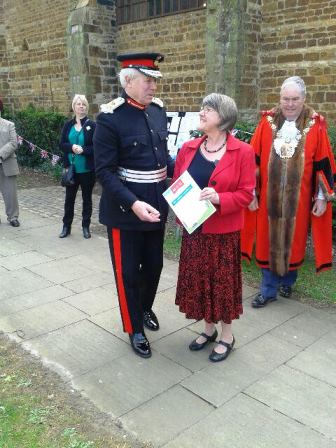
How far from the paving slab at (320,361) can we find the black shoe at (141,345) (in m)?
1.01

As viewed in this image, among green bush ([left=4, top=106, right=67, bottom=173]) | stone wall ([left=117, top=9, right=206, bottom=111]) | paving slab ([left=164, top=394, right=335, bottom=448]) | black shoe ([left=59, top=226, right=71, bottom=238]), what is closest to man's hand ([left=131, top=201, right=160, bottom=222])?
paving slab ([left=164, top=394, right=335, bottom=448])

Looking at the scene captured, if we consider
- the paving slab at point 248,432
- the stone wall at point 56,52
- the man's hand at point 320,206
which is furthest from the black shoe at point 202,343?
the stone wall at point 56,52

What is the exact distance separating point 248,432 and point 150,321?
138 centimetres

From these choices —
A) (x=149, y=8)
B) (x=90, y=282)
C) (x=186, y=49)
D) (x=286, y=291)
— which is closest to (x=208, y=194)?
(x=286, y=291)

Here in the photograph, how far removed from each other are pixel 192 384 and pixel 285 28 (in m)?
7.54

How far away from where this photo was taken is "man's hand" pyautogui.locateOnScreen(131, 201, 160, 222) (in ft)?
9.38

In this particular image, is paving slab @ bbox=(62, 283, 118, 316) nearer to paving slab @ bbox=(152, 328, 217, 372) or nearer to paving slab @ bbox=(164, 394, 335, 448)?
paving slab @ bbox=(152, 328, 217, 372)

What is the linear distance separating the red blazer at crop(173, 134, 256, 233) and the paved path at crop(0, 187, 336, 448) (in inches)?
40.1

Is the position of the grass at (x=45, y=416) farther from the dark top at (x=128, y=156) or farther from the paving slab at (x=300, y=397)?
the dark top at (x=128, y=156)

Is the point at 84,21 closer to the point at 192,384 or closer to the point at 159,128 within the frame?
the point at 159,128

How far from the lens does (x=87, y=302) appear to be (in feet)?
14.1

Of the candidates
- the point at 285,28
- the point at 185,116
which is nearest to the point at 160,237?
the point at 185,116

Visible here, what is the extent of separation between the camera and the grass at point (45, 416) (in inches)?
98.0

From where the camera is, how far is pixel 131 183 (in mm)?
3098
